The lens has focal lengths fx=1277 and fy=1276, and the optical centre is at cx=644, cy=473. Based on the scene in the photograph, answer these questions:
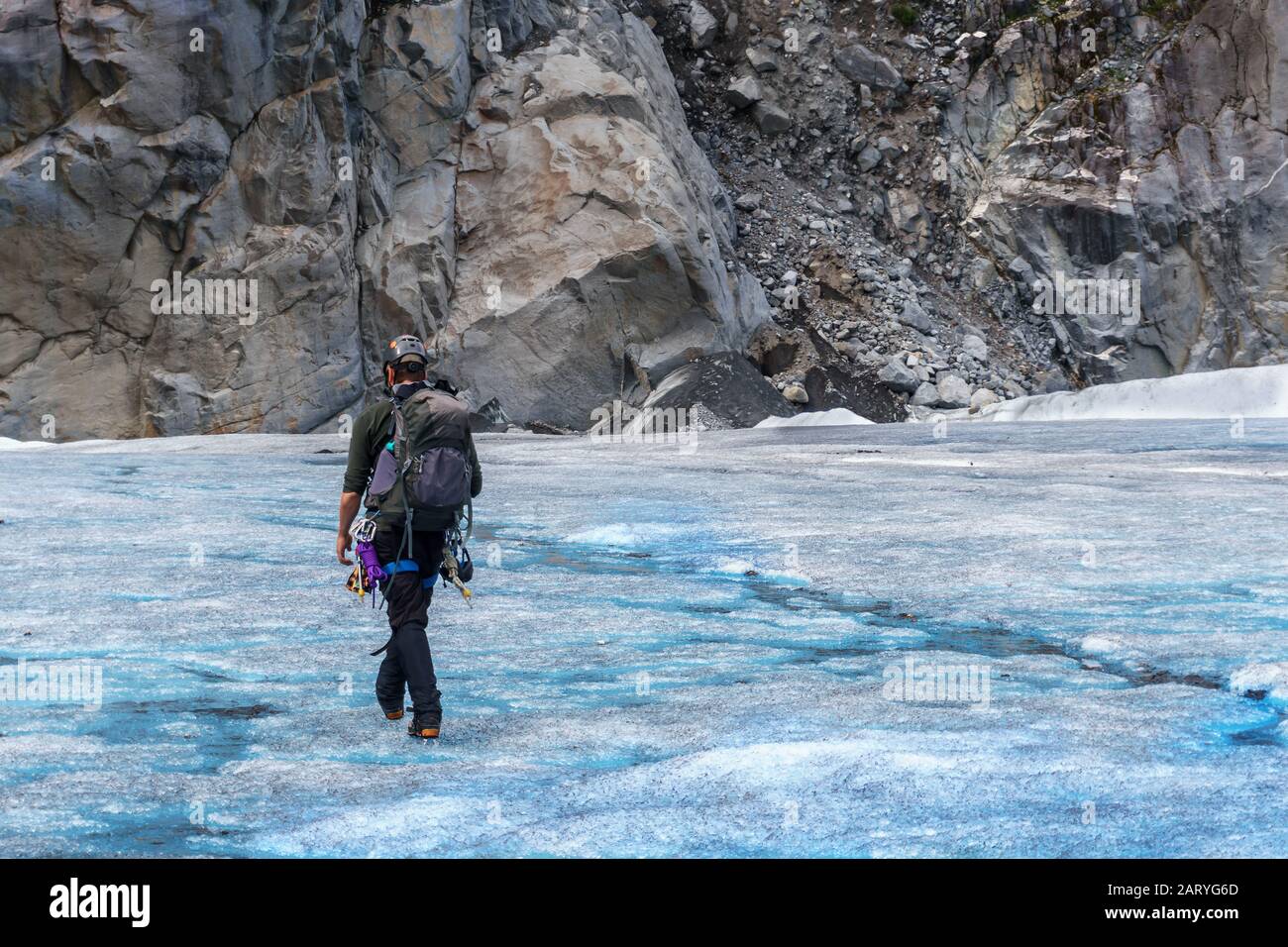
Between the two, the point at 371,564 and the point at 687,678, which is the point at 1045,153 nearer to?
the point at 687,678

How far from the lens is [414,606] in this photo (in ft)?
16.3

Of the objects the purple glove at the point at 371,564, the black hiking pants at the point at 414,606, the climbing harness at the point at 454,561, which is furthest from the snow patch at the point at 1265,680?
the purple glove at the point at 371,564

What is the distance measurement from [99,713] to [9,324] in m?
23.8

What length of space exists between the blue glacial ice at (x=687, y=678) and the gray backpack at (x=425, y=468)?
890 mm

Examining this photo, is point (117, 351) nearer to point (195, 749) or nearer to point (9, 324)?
point (9, 324)

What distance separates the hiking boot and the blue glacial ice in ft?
0.14

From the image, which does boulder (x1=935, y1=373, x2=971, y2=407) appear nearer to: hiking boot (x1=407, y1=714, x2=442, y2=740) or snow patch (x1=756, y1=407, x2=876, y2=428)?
snow patch (x1=756, y1=407, x2=876, y2=428)

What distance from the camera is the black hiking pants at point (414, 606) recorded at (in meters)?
4.92

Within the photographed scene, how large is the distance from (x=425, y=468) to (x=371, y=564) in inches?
17.2

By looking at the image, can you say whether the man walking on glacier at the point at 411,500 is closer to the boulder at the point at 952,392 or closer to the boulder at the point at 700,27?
the boulder at the point at 952,392

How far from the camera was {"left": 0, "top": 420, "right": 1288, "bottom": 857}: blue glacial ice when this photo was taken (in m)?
3.96

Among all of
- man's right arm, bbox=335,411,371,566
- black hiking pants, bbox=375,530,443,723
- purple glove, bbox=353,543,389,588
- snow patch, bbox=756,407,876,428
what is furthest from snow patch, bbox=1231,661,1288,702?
snow patch, bbox=756,407,876,428

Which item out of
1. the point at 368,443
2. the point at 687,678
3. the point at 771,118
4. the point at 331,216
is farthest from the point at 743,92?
the point at 368,443
